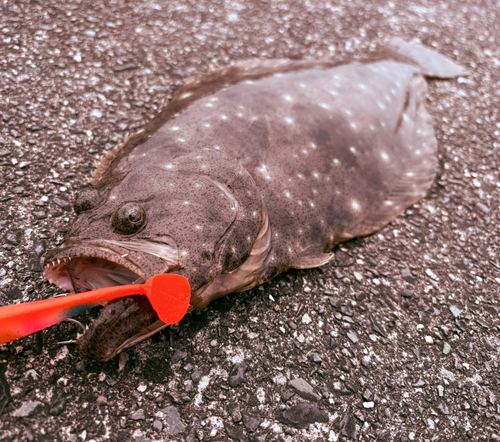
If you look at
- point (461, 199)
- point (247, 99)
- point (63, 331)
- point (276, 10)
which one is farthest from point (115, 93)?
point (461, 199)

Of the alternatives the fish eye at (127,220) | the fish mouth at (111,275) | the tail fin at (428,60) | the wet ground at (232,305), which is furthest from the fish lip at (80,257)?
the tail fin at (428,60)

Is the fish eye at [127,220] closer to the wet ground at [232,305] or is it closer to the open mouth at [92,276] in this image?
the open mouth at [92,276]

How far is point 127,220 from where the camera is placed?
6.98 ft

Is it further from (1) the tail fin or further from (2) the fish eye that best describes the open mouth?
(1) the tail fin

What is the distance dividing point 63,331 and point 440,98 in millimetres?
4509

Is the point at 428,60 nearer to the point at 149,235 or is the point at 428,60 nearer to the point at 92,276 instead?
the point at 149,235

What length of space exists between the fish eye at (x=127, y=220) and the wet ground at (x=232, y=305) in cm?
68

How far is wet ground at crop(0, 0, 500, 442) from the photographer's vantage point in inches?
85.6

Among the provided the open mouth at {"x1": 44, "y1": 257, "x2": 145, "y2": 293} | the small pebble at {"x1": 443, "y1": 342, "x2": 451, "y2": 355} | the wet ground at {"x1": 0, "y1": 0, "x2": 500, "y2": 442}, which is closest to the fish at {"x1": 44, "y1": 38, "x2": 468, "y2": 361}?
the open mouth at {"x1": 44, "y1": 257, "x2": 145, "y2": 293}

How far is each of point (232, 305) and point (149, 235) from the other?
79 centimetres

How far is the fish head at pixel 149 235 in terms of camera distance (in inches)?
79.4

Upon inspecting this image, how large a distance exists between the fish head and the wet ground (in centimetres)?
32

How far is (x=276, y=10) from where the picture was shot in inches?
211

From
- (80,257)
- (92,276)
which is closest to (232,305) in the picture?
(92,276)
